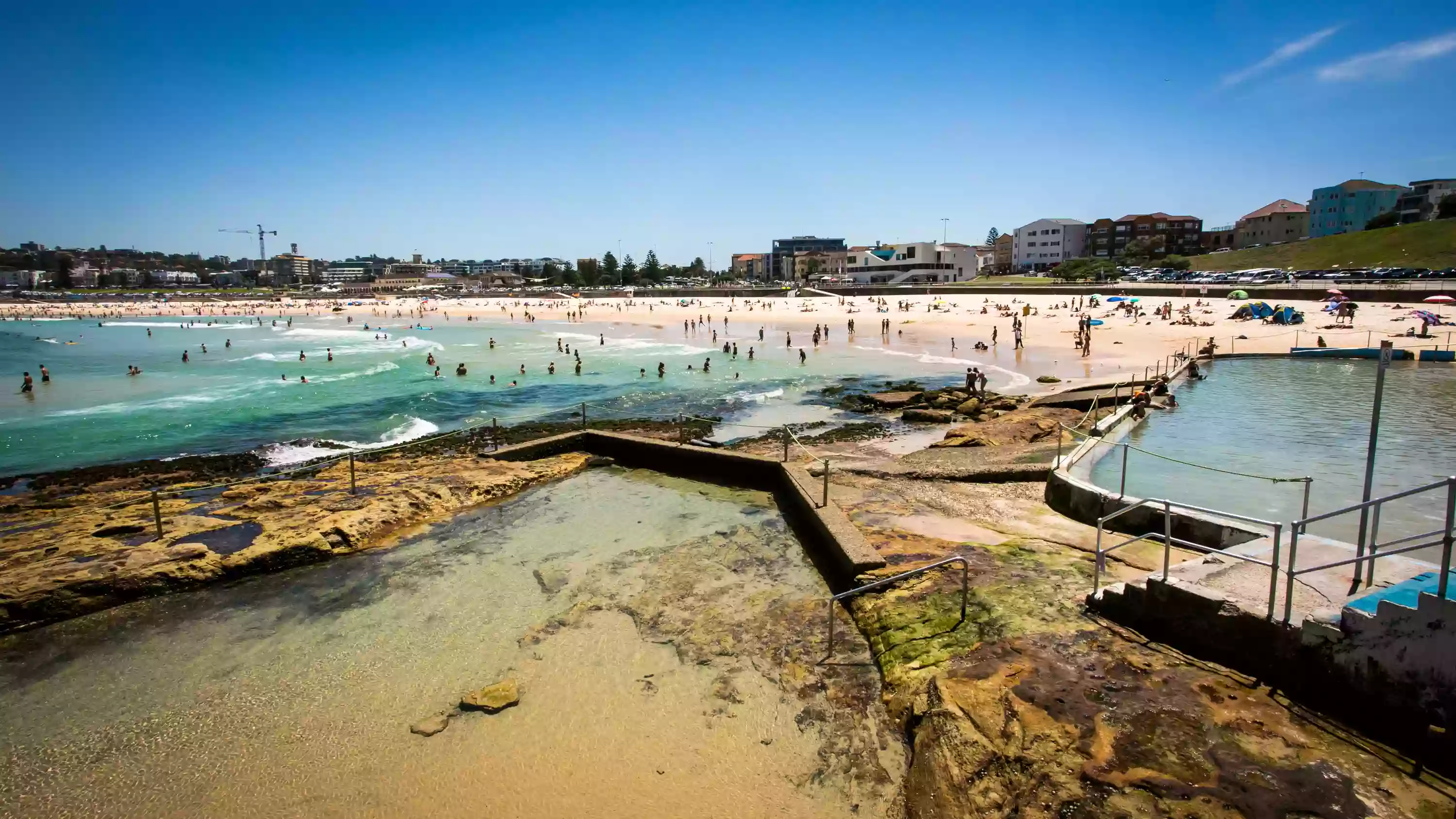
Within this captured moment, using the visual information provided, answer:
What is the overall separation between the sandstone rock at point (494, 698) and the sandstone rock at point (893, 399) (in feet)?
65.0

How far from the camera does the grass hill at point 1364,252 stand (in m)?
71.8

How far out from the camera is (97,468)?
18.8 m

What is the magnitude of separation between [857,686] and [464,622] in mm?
5110

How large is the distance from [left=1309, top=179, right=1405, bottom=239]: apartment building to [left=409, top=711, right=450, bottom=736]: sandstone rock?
143749 mm

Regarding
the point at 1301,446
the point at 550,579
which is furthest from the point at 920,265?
the point at 550,579

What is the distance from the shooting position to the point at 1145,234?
115 m

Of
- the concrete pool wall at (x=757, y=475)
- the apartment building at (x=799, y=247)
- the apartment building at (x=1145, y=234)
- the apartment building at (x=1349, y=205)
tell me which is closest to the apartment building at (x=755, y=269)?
the apartment building at (x=799, y=247)

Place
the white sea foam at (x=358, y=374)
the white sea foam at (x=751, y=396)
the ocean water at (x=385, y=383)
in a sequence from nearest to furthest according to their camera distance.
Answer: the ocean water at (x=385, y=383), the white sea foam at (x=751, y=396), the white sea foam at (x=358, y=374)

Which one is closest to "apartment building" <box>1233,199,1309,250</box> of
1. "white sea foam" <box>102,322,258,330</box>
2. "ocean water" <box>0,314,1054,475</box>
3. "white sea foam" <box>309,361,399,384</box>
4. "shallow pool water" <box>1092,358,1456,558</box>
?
"ocean water" <box>0,314,1054,475</box>

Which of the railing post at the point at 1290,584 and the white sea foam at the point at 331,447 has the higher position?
the railing post at the point at 1290,584

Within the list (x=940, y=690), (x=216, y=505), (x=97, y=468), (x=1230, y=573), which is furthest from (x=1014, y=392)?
(x=97, y=468)

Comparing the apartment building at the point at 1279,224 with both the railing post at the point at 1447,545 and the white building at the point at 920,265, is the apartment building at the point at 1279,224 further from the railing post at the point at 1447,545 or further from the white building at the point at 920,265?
the railing post at the point at 1447,545

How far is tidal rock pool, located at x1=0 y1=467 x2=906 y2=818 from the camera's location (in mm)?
5965

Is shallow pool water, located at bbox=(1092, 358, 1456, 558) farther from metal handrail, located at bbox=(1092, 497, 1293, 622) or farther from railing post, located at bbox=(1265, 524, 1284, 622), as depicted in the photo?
railing post, located at bbox=(1265, 524, 1284, 622)
